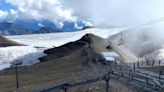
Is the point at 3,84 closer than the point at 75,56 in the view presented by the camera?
Yes

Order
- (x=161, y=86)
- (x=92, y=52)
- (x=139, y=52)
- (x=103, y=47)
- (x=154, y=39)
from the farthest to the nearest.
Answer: (x=154, y=39), (x=139, y=52), (x=103, y=47), (x=92, y=52), (x=161, y=86)

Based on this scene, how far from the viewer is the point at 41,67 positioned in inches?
4988

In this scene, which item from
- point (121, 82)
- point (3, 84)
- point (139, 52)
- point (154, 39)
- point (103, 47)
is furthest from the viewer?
point (154, 39)

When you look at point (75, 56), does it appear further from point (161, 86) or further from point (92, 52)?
point (161, 86)

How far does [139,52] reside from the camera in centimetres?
15988

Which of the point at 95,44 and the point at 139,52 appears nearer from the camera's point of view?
the point at 95,44

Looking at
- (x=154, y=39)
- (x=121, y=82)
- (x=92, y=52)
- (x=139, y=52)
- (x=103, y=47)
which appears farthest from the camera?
(x=154, y=39)

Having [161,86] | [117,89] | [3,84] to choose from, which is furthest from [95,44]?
[161,86]

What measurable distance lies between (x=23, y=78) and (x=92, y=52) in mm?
22966

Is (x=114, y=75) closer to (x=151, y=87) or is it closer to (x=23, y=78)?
(x=151, y=87)

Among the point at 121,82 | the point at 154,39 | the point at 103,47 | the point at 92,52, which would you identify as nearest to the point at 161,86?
the point at 121,82

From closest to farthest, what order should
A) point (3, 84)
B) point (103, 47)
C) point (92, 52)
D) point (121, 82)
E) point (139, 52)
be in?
point (121, 82)
point (3, 84)
point (92, 52)
point (103, 47)
point (139, 52)

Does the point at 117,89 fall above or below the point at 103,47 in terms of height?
below

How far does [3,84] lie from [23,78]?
7206 millimetres
